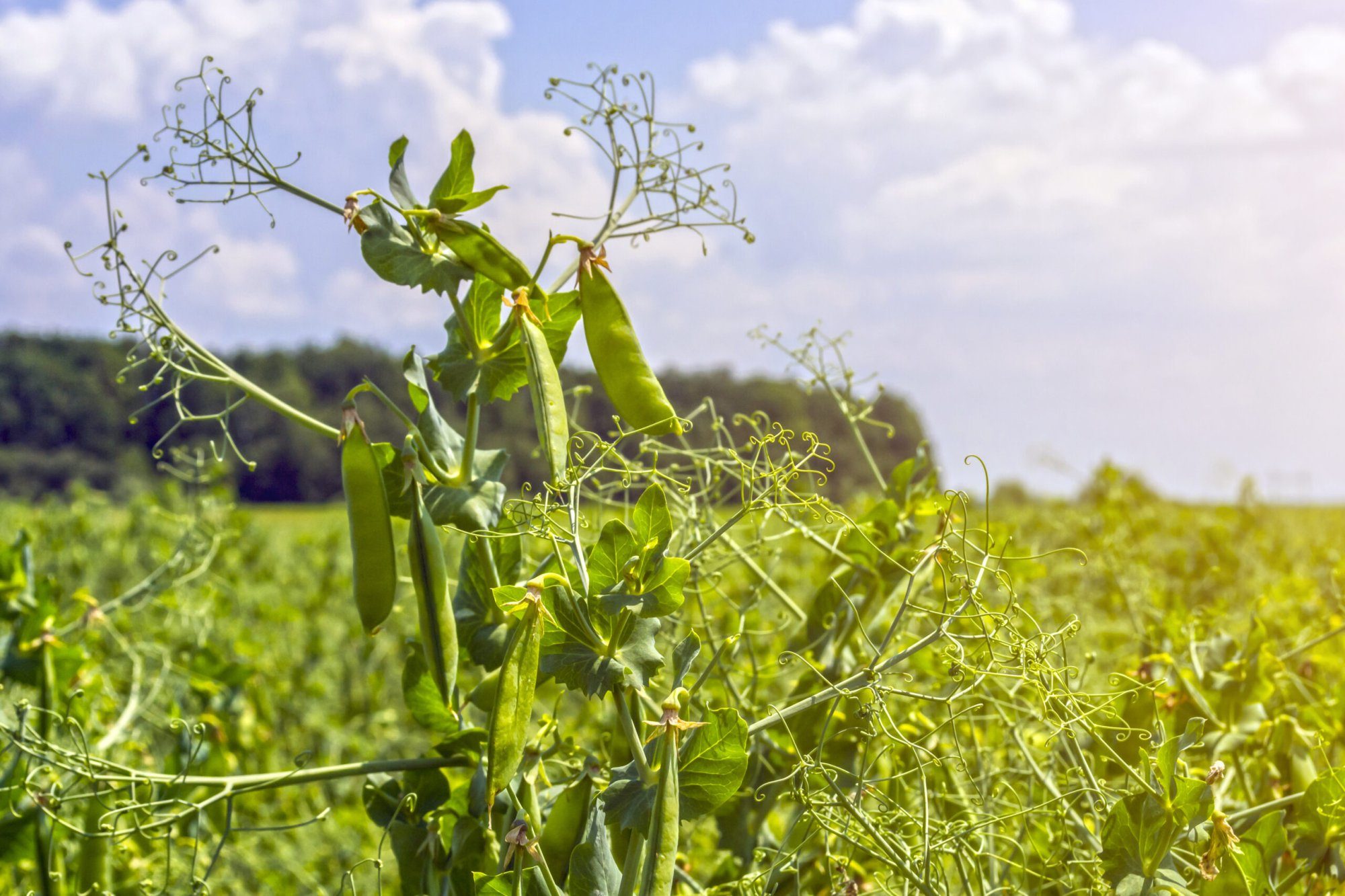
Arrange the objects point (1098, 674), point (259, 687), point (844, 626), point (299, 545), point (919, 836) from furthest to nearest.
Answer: point (299, 545)
point (259, 687)
point (1098, 674)
point (844, 626)
point (919, 836)

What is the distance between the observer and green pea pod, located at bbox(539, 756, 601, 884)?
2.55 feet

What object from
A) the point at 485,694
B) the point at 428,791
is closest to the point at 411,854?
the point at 428,791

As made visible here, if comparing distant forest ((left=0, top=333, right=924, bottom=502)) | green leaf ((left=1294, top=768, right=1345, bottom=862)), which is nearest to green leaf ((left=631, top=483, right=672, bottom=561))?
green leaf ((left=1294, top=768, right=1345, bottom=862))

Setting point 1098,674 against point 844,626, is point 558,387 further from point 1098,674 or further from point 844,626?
point 1098,674

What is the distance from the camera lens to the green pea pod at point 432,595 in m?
0.82

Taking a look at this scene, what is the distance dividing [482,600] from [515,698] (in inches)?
9.6

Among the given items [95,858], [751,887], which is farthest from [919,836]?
[95,858]

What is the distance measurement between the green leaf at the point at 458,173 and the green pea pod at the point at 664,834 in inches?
17.8

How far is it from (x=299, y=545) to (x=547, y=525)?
18.6 ft

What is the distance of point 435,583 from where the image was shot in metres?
0.82

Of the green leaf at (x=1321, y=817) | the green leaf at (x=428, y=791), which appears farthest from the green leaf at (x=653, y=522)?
the green leaf at (x=1321, y=817)

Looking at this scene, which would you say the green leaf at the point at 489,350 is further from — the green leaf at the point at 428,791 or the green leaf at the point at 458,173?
the green leaf at the point at 428,791

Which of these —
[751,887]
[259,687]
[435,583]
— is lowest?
[259,687]

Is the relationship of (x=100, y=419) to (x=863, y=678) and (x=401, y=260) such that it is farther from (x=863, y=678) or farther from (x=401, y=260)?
(x=863, y=678)
